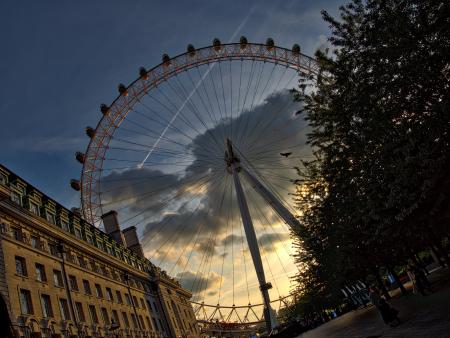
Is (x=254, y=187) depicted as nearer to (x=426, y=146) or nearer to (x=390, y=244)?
(x=390, y=244)

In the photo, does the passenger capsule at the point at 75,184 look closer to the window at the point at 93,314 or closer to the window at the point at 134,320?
the window at the point at 134,320

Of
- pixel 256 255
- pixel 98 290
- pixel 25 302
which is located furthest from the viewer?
pixel 256 255

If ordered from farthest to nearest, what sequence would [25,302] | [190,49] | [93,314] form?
[190,49], [93,314], [25,302]

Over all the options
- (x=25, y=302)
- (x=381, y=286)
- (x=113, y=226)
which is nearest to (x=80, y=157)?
(x=113, y=226)

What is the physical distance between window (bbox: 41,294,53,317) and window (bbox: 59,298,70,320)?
5.24 feet

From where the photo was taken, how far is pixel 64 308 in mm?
32781

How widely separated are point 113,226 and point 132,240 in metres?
8.88

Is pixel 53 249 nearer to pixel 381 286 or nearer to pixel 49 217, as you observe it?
pixel 49 217

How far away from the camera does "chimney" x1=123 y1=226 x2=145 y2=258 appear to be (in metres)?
68.8

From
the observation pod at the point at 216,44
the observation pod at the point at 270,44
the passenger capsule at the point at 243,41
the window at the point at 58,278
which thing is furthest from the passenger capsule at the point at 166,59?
the window at the point at 58,278

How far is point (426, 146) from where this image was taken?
12617mm

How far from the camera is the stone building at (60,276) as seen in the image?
27938mm

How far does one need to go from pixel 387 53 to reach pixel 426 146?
10.6ft

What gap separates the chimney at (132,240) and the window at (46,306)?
123ft
